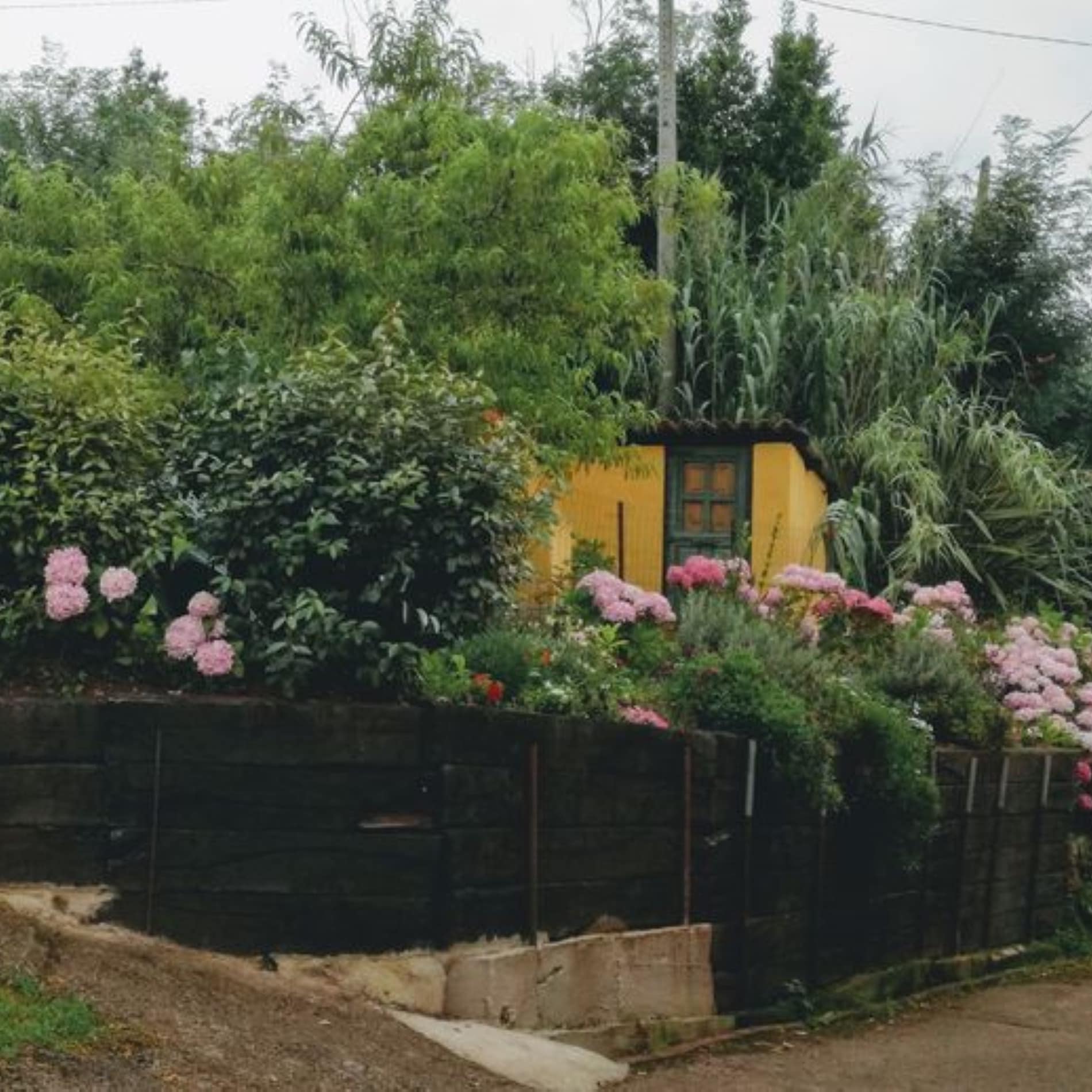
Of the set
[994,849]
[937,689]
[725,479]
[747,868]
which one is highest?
[725,479]

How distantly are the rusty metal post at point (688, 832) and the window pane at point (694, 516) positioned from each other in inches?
340

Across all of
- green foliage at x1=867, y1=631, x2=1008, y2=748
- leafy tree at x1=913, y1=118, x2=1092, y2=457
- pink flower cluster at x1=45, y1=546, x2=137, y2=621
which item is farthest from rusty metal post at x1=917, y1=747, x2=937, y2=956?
leafy tree at x1=913, y1=118, x2=1092, y2=457

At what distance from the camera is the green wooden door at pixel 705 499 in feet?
59.9

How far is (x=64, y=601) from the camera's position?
802 cm

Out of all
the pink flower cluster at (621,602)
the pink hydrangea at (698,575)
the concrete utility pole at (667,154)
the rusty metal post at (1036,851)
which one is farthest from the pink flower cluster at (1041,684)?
the concrete utility pole at (667,154)

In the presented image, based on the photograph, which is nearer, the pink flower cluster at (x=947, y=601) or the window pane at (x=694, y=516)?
the pink flower cluster at (x=947, y=601)

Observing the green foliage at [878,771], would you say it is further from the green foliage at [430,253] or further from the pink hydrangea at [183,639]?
the pink hydrangea at [183,639]

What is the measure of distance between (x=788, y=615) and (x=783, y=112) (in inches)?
693

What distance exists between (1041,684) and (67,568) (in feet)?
31.2

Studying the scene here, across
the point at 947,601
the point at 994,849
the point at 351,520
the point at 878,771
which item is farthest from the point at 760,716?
the point at 947,601

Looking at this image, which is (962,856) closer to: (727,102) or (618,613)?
(618,613)

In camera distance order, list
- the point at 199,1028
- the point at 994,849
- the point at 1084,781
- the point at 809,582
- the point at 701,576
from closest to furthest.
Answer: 1. the point at 199,1028
2. the point at 701,576
3. the point at 994,849
4. the point at 809,582
5. the point at 1084,781

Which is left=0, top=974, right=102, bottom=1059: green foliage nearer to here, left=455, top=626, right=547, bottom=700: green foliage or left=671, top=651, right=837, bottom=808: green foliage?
left=455, top=626, right=547, bottom=700: green foliage

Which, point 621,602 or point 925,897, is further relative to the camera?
point 925,897
